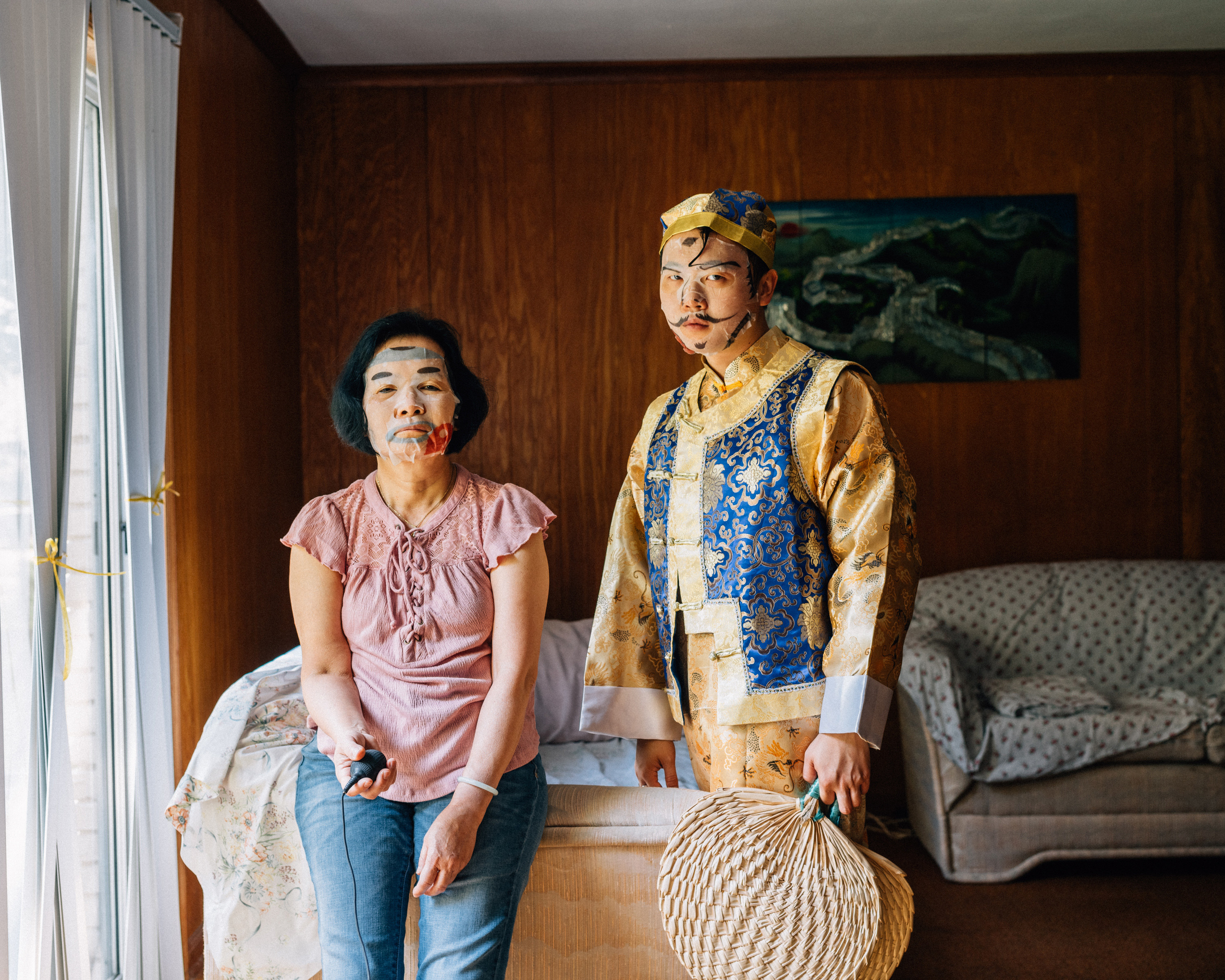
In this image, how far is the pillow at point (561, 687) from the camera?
284cm

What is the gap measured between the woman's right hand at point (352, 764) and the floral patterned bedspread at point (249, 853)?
0.28 meters

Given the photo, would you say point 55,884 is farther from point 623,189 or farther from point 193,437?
point 623,189

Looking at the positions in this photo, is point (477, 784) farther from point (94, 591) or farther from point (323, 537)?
point (94, 591)

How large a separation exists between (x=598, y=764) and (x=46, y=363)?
5.44 ft

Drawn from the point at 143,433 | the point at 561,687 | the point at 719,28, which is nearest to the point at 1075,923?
the point at 561,687

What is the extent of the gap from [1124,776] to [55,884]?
2652mm

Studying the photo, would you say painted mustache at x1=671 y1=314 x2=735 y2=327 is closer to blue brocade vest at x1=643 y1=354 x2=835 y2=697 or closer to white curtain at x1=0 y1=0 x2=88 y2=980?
blue brocade vest at x1=643 y1=354 x2=835 y2=697

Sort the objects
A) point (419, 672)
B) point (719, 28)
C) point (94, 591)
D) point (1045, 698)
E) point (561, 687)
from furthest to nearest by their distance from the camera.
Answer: point (719, 28) → point (561, 687) → point (1045, 698) → point (94, 591) → point (419, 672)

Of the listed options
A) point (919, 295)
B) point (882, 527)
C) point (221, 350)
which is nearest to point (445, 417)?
point (882, 527)

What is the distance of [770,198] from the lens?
346 cm

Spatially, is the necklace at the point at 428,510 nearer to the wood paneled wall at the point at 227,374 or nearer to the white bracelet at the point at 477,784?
the white bracelet at the point at 477,784

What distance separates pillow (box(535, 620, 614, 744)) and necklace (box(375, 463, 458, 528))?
1219 mm

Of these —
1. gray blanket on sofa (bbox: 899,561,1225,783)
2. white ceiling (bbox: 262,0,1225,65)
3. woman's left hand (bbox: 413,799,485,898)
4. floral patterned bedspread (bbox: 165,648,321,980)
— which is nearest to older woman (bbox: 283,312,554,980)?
woman's left hand (bbox: 413,799,485,898)

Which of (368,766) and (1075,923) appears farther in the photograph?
(1075,923)
